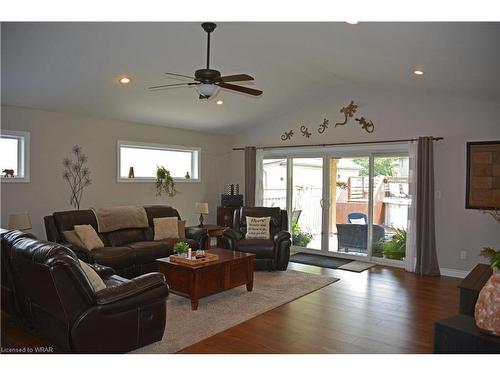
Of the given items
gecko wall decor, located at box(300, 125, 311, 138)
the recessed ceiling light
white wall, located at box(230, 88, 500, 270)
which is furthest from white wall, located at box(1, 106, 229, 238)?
white wall, located at box(230, 88, 500, 270)

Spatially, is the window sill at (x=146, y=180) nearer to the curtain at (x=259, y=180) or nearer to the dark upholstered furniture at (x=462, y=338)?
the curtain at (x=259, y=180)

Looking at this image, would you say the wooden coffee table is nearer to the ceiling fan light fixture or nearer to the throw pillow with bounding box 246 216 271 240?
the throw pillow with bounding box 246 216 271 240

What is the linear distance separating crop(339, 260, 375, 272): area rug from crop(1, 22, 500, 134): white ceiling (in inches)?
115

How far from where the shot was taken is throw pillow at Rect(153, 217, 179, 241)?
614 cm

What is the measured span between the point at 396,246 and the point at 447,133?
6.61 ft

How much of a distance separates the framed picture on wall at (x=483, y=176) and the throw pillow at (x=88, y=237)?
5.35 m

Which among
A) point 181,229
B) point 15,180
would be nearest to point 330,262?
point 181,229

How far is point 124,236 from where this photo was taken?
19.2ft

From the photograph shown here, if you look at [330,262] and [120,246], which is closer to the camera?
[120,246]

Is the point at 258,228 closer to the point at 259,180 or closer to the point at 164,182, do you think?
the point at 259,180

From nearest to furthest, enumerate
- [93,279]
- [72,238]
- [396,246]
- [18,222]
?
[93,279] → [18,222] → [72,238] → [396,246]

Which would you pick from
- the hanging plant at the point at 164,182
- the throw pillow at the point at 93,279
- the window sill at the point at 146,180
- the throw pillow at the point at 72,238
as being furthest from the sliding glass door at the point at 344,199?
the throw pillow at the point at 93,279
